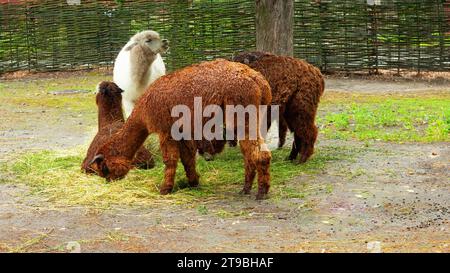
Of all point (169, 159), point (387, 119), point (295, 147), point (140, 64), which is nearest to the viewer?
point (169, 159)

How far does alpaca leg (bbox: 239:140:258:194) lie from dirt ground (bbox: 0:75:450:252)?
17 cm

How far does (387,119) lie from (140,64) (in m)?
3.98

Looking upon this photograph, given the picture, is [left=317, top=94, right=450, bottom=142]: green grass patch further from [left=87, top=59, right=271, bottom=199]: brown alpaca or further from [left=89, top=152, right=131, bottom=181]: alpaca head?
[left=89, top=152, right=131, bottom=181]: alpaca head

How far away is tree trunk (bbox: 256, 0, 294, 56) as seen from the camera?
33.9 feet

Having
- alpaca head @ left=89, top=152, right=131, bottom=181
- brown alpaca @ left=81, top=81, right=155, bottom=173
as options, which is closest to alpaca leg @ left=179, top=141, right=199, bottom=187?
alpaca head @ left=89, top=152, right=131, bottom=181

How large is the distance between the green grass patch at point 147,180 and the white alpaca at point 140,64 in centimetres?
100

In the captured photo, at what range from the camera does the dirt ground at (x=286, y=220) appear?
5.81 metres

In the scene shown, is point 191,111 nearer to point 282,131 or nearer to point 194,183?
point 194,183

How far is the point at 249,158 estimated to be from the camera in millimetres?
7121

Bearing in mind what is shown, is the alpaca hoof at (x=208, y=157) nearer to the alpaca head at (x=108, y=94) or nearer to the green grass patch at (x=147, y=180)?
the green grass patch at (x=147, y=180)

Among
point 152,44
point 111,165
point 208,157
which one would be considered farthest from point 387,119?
point 111,165

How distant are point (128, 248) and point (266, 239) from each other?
1.04 m

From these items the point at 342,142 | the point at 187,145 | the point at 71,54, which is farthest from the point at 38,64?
the point at 187,145

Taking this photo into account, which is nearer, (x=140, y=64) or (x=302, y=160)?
(x=302, y=160)
